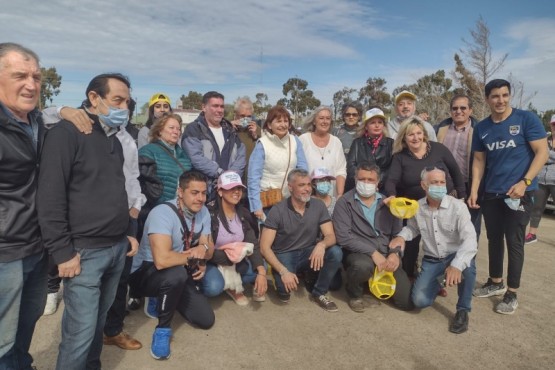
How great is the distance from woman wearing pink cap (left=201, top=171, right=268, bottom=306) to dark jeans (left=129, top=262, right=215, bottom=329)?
0.26 meters

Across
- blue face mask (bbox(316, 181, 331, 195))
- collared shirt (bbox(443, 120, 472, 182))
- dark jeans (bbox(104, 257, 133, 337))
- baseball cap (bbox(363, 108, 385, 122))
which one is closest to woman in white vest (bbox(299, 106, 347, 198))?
blue face mask (bbox(316, 181, 331, 195))

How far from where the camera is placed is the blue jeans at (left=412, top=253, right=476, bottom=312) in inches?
138

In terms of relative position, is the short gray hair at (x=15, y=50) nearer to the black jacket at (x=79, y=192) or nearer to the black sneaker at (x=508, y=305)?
the black jacket at (x=79, y=192)

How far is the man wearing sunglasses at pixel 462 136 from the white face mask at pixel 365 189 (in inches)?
51.7

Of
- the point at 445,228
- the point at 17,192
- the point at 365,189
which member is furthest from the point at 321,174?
the point at 17,192

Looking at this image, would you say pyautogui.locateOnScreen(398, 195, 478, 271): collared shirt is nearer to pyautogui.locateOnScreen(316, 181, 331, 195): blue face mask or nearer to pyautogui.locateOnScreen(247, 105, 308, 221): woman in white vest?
pyautogui.locateOnScreen(316, 181, 331, 195): blue face mask

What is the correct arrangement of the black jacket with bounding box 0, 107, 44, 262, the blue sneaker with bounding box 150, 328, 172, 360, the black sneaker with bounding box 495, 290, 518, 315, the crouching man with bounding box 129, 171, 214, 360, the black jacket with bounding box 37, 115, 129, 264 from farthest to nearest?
the black sneaker with bounding box 495, 290, 518, 315 < the crouching man with bounding box 129, 171, 214, 360 < the blue sneaker with bounding box 150, 328, 172, 360 < the black jacket with bounding box 37, 115, 129, 264 < the black jacket with bounding box 0, 107, 44, 262

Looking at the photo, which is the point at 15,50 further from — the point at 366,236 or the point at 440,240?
the point at 440,240

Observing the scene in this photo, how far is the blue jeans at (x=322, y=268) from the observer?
12.9 ft

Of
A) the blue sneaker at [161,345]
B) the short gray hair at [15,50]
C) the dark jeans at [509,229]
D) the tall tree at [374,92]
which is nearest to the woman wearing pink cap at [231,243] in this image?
the blue sneaker at [161,345]

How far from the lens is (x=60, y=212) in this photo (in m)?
1.99

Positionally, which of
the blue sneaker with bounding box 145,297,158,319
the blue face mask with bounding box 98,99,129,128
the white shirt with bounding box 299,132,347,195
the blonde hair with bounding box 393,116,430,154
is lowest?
the blue sneaker with bounding box 145,297,158,319

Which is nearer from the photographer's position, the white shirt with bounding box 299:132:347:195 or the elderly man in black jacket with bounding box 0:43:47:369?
the elderly man in black jacket with bounding box 0:43:47:369

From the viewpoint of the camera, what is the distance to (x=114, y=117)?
221 centimetres
